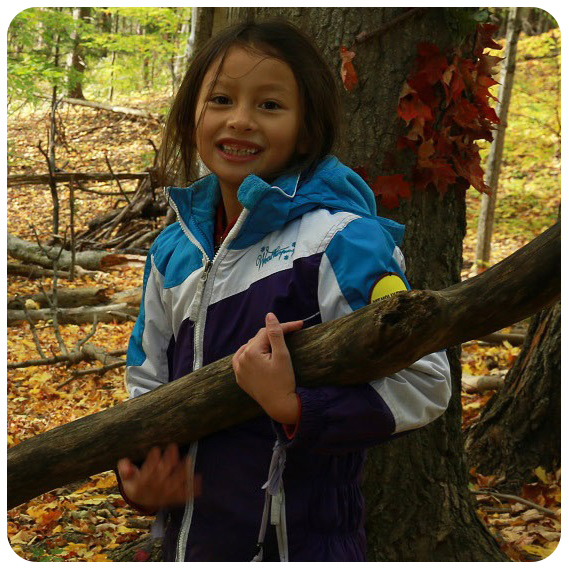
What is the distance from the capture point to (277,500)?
1674 mm

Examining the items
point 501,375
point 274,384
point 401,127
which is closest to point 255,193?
point 274,384

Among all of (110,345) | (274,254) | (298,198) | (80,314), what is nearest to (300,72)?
(298,198)

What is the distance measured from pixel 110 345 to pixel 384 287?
16.4ft

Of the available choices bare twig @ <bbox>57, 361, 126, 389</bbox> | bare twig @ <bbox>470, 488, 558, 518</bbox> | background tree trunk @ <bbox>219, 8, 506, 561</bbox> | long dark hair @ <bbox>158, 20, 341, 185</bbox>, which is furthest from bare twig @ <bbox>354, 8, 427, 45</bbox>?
bare twig @ <bbox>57, 361, 126, 389</bbox>

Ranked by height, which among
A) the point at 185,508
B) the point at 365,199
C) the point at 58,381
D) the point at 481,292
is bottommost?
the point at 58,381

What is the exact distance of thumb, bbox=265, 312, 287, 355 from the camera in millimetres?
1551

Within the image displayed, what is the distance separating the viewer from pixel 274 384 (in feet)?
5.13

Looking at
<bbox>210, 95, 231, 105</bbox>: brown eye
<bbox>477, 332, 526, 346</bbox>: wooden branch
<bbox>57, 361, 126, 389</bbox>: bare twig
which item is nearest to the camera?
<bbox>210, 95, 231, 105</bbox>: brown eye

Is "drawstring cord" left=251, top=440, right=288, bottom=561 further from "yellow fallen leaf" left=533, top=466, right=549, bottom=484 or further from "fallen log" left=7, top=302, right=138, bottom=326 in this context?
"fallen log" left=7, top=302, right=138, bottom=326

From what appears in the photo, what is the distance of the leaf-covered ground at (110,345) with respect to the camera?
3.43 metres

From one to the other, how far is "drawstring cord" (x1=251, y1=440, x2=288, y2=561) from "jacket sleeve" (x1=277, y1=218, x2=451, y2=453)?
73 mm

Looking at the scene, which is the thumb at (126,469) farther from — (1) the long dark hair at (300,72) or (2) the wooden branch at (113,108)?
(2) the wooden branch at (113,108)
